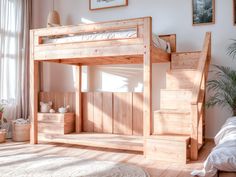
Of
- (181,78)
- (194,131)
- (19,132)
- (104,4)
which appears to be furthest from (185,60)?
(19,132)

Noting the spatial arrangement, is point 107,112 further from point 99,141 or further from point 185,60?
point 185,60

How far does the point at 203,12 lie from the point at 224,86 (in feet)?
3.65

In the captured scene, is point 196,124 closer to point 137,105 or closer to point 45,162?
point 137,105

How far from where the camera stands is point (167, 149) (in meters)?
3.01

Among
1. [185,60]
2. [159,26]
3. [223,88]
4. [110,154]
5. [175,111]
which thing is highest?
[159,26]

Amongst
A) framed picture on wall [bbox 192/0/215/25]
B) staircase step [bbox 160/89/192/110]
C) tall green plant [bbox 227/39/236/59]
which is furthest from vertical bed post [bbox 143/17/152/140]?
tall green plant [bbox 227/39/236/59]

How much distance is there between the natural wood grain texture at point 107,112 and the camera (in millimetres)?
4387

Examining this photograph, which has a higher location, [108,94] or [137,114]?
[108,94]

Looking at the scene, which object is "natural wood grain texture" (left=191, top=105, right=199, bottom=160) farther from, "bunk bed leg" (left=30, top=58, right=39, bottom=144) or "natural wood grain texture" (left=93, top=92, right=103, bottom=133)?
"bunk bed leg" (left=30, top=58, right=39, bottom=144)

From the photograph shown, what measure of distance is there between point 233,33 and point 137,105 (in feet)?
5.54

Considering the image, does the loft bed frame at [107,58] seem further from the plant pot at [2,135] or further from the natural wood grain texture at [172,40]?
the plant pot at [2,135]

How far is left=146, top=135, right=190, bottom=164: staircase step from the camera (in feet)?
9.59

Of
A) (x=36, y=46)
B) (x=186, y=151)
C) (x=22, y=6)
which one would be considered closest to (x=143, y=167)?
(x=186, y=151)

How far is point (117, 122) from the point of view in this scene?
4.34 m
